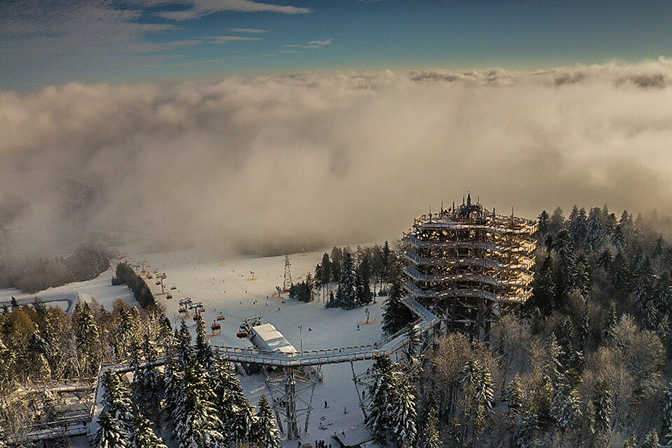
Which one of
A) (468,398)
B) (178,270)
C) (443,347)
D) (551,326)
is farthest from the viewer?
(178,270)

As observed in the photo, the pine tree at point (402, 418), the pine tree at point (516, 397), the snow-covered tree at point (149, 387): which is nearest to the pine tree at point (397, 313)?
the pine tree at point (402, 418)

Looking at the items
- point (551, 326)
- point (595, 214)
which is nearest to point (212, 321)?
point (551, 326)

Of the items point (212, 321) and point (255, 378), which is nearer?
point (255, 378)

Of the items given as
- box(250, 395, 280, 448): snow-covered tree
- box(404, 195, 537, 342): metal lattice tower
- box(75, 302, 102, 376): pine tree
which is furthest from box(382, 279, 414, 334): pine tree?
box(75, 302, 102, 376): pine tree

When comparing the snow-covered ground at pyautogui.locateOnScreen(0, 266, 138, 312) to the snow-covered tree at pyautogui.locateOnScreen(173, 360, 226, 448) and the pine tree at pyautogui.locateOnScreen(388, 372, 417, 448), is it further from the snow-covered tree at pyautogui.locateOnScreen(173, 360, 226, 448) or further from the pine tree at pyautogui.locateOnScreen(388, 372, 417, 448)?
the pine tree at pyautogui.locateOnScreen(388, 372, 417, 448)

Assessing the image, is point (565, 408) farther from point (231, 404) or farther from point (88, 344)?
point (88, 344)

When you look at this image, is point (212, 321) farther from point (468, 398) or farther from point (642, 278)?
point (642, 278)
